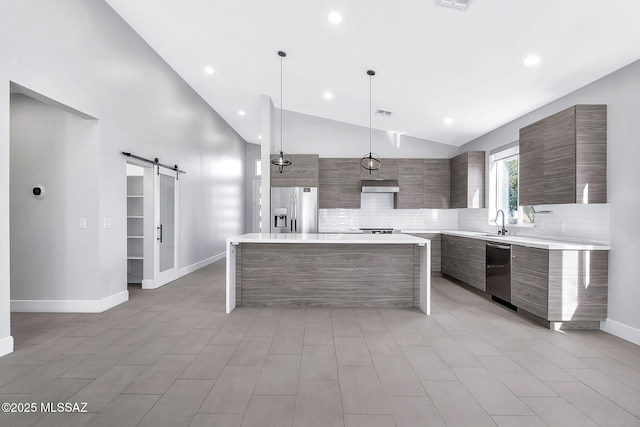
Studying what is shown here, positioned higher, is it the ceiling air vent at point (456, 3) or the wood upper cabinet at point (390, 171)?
the ceiling air vent at point (456, 3)

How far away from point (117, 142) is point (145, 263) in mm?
2000

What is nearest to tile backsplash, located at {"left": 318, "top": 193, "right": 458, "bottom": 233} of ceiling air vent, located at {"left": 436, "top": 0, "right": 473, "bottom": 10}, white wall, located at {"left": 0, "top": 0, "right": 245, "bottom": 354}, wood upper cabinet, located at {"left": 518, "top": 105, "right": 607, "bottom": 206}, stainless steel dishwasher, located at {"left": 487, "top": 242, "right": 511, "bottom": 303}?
stainless steel dishwasher, located at {"left": 487, "top": 242, "right": 511, "bottom": 303}

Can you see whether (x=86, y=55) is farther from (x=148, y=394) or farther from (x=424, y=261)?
(x=424, y=261)

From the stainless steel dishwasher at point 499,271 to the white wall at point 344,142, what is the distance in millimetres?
3154

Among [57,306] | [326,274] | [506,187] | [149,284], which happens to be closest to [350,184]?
[506,187]

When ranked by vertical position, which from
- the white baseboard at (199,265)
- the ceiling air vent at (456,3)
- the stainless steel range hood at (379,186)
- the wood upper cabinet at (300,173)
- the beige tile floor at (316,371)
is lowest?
the beige tile floor at (316,371)

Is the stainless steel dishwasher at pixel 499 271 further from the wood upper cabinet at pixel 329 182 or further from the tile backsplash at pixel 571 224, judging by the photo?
the wood upper cabinet at pixel 329 182

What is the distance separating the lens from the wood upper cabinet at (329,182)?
271 inches

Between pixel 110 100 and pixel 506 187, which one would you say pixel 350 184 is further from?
pixel 110 100

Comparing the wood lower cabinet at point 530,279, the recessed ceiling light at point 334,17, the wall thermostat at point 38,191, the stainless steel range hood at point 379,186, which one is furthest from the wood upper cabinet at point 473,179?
the wall thermostat at point 38,191

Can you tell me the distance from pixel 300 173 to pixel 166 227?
2.63m

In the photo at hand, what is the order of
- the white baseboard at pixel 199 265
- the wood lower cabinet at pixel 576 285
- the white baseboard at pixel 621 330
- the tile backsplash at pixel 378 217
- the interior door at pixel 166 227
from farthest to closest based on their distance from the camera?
the tile backsplash at pixel 378 217
the white baseboard at pixel 199 265
the interior door at pixel 166 227
the wood lower cabinet at pixel 576 285
the white baseboard at pixel 621 330

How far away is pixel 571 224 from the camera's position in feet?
12.8

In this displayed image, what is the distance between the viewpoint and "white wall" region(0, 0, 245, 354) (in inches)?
116
